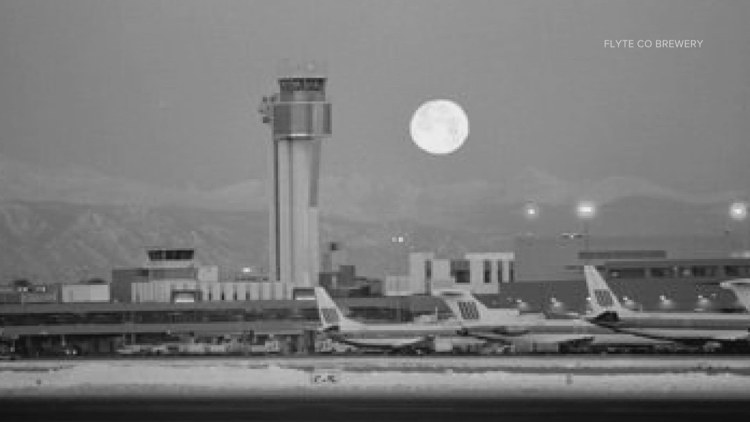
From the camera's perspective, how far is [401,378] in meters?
70.7

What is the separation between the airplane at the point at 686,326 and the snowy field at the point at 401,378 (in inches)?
→ 539

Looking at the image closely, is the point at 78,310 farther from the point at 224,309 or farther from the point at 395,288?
the point at 395,288

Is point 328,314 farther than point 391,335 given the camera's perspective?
Yes

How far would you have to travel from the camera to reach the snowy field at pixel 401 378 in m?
63.9

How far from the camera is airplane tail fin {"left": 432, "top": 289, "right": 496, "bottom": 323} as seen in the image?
11275cm

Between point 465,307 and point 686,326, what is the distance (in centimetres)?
2178

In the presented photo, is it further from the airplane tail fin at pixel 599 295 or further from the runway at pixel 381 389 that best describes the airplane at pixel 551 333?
the runway at pixel 381 389

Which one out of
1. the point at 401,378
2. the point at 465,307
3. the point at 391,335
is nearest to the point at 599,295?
the point at 465,307

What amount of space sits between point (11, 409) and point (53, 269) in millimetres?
124954

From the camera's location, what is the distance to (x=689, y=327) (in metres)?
95.9

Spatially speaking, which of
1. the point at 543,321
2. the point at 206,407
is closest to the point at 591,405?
the point at 206,407

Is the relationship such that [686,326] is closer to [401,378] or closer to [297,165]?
[401,378]

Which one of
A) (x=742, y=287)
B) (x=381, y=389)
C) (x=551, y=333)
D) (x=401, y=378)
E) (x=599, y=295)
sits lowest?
(x=381, y=389)

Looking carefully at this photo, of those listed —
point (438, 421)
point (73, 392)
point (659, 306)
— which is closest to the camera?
point (438, 421)
